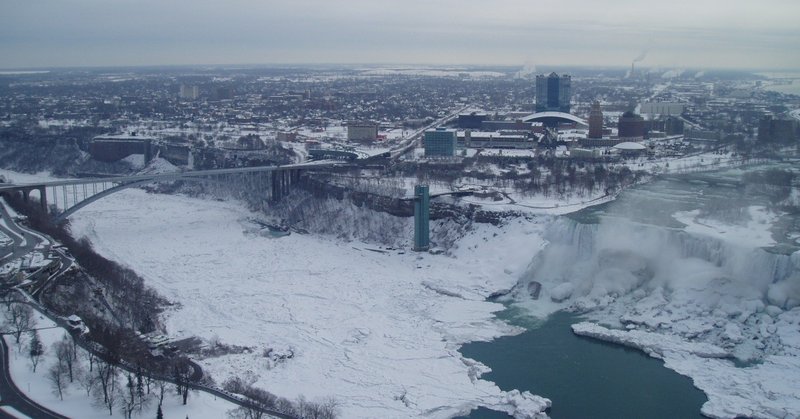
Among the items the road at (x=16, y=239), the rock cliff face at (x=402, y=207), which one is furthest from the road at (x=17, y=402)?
the rock cliff face at (x=402, y=207)

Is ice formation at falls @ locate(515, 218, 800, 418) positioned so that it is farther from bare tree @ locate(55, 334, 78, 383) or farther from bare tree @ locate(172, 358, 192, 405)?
bare tree @ locate(55, 334, 78, 383)

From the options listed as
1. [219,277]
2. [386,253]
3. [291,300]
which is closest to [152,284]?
[219,277]

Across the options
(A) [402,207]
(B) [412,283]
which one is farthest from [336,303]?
(A) [402,207]

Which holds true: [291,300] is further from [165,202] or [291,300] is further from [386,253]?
[165,202]

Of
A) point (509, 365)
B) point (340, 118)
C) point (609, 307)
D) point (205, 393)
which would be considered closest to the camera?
point (205, 393)

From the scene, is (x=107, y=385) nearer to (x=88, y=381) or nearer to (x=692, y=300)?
(x=88, y=381)

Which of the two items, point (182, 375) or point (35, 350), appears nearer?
point (35, 350)
